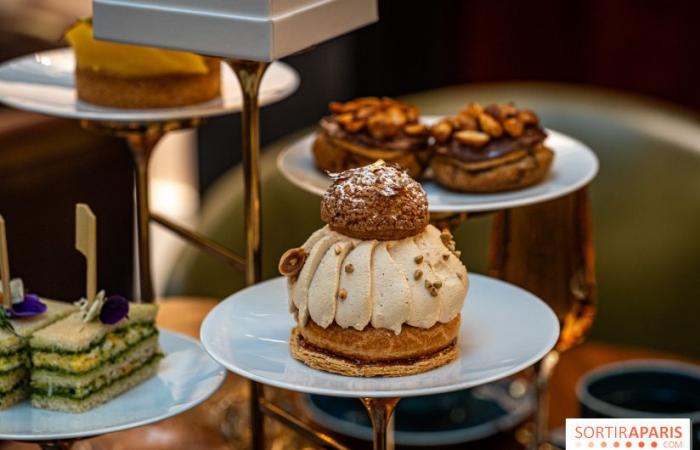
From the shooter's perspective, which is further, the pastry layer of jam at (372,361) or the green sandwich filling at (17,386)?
the green sandwich filling at (17,386)

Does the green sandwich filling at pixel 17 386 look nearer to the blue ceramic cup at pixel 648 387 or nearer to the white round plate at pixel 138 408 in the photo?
the white round plate at pixel 138 408

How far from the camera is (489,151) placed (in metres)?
1.55

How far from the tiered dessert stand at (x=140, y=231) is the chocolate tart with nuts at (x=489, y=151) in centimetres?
26

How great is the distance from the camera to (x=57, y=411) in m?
1.40

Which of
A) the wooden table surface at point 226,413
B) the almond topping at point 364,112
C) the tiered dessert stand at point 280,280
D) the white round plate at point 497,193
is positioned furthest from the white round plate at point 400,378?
the wooden table surface at point 226,413

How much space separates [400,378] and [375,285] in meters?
0.10

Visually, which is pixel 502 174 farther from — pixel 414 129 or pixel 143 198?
pixel 143 198

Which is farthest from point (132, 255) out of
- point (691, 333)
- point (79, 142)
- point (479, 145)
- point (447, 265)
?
point (447, 265)

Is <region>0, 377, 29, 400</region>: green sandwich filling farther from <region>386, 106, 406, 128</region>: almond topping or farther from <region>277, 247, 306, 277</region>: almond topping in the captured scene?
<region>386, 106, 406, 128</region>: almond topping

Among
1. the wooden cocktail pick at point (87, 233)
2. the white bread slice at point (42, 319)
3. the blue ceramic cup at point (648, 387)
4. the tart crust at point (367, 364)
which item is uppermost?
the wooden cocktail pick at point (87, 233)

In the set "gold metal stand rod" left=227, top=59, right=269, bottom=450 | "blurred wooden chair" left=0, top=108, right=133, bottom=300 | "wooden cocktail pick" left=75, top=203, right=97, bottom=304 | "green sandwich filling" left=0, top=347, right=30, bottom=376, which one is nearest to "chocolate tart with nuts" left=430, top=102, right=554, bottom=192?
"gold metal stand rod" left=227, top=59, right=269, bottom=450

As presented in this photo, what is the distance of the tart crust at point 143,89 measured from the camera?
1679 mm

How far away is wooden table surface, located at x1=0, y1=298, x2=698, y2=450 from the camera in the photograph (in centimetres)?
189

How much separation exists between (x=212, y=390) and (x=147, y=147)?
0.58 metres
